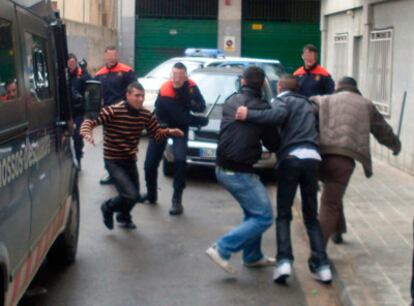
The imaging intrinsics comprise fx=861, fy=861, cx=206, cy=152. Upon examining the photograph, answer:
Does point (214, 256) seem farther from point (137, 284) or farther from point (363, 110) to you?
point (363, 110)

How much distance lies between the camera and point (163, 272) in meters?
7.66

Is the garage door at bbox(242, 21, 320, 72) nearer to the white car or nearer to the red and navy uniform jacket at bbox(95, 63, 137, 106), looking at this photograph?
the white car

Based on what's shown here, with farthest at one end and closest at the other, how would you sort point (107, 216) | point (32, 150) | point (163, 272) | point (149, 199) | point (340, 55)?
point (340, 55)
point (149, 199)
point (107, 216)
point (163, 272)
point (32, 150)

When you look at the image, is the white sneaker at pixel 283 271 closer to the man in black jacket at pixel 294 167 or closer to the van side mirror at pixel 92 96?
the man in black jacket at pixel 294 167

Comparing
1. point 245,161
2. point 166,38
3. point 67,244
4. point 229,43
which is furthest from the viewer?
point 166,38

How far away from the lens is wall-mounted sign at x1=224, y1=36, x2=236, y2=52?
33188 mm

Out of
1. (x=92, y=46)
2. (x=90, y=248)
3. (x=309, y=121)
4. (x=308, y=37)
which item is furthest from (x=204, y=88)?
(x=308, y=37)

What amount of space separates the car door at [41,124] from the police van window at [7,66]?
359 millimetres

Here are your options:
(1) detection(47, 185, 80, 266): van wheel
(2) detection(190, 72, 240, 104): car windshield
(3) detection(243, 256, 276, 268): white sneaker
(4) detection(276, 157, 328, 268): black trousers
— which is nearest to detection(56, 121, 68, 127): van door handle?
(1) detection(47, 185, 80, 266): van wheel

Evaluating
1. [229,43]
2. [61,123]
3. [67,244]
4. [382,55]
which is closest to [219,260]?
[67,244]

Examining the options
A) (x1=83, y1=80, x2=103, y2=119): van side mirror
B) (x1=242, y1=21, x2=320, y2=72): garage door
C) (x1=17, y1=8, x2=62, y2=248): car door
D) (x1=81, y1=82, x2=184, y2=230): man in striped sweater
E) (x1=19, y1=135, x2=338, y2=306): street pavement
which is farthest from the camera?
(x1=242, y1=21, x2=320, y2=72): garage door

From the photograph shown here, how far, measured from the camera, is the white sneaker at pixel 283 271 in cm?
719

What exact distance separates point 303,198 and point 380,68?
28.2ft

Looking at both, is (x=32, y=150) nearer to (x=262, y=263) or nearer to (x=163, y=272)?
(x=163, y=272)
